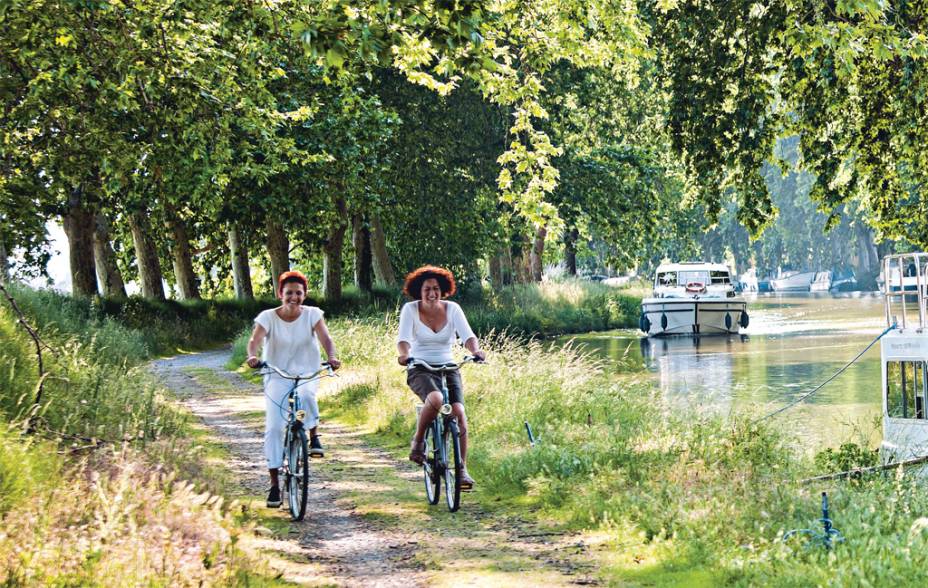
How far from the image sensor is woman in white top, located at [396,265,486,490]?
29.4 feet

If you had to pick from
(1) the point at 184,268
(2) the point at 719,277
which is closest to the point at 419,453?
(1) the point at 184,268

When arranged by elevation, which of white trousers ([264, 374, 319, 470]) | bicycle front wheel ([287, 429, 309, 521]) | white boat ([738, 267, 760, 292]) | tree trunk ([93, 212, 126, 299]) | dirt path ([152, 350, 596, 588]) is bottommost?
white boat ([738, 267, 760, 292])

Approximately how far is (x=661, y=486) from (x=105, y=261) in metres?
28.6

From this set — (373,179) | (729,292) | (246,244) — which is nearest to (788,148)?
(729,292)

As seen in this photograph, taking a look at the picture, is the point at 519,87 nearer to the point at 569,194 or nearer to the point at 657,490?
the point at 657,490

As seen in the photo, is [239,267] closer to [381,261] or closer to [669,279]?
[381,261]

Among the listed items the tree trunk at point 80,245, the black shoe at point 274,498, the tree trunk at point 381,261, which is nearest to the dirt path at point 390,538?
the black shoe at point 274,498

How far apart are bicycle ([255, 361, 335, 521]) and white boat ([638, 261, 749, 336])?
112ft

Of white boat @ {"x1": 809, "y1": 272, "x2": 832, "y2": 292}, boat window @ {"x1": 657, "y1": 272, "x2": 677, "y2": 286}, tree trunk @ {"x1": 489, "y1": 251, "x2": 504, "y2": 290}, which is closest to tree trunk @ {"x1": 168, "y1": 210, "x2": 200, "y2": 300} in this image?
tree trunk @ {"x1": 489, "y1": 251, "x2": 504, "y2": 290}

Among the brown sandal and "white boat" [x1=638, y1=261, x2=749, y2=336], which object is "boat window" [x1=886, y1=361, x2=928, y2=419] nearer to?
the brown sandal

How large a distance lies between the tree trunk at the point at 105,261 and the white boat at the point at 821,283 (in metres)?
75.5

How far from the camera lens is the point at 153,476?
7.05m

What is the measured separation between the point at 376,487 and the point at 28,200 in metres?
15.0

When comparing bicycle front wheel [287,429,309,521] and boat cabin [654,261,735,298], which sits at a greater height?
boat cabin [654,261,735,298]
